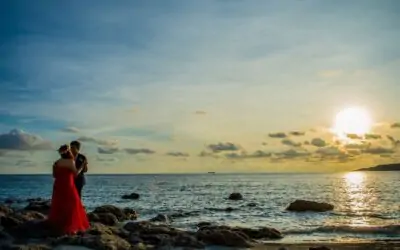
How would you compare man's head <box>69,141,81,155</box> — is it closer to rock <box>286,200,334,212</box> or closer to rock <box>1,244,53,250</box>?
rock <box>1,244,53,250</box>

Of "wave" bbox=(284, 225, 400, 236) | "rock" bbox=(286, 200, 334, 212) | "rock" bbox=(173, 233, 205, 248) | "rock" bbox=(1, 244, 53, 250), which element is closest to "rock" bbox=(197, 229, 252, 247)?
"rock" bbox=(173, 233, 205, 248)

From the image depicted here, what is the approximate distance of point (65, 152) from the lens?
16.8 m

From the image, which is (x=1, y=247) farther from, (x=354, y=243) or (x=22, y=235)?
(x=354, y=243)

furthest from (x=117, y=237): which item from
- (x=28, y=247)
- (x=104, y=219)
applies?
(x=104, y=219)

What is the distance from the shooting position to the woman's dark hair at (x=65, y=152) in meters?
16.6

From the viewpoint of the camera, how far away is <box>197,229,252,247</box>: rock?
18953mm

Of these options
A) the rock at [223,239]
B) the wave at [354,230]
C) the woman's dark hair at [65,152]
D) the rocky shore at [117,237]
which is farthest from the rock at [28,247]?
the wave at [354,230]

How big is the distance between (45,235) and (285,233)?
13.0 metres

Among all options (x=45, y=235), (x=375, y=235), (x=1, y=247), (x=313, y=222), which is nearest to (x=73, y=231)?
(x=45, y=235)

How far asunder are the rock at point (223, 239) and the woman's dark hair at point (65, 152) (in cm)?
599

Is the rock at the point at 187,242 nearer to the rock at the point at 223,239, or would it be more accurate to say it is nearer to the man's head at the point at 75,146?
the rock at the point at 223,239

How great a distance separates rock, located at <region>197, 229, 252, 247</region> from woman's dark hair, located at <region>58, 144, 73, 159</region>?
5.99m

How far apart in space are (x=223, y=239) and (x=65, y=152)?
6.84 metres

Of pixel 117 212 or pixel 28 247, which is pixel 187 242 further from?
pixel 117 212
